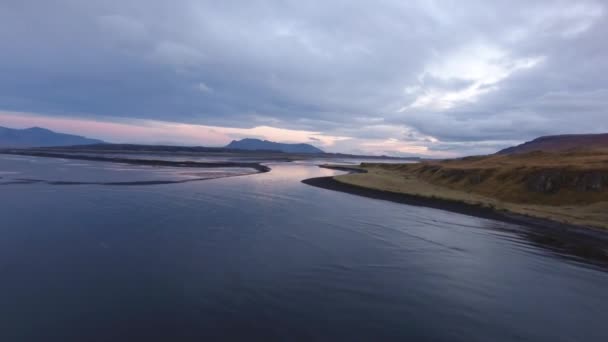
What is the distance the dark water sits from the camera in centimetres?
1123

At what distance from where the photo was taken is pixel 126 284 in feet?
45.8

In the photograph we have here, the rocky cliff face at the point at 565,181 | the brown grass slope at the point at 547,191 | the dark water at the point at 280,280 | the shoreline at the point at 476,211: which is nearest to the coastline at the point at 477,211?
the shoreline at the point at 476,211

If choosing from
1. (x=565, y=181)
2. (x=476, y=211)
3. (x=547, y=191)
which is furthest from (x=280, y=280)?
(x=565, y=181)

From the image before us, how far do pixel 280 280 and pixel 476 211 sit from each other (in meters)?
27.8

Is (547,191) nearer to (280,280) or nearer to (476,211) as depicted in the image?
(476,211)

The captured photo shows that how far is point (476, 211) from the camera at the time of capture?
111 feet

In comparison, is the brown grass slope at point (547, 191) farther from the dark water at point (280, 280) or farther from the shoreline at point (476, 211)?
the dark water at point (280, 280)

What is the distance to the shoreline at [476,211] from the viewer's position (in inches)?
980

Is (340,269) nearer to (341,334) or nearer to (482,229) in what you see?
(341,334)

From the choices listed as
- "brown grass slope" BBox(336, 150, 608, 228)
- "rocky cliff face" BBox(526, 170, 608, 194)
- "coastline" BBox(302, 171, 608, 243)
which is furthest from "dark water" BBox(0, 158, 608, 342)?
"rocky cliff face" BBox(526, 170, 608, 194)

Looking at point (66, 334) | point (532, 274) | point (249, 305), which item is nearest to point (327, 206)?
point (532, 274)

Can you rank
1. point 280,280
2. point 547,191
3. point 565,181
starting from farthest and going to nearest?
1. point 547,191
2. point 565,181
3. point 280,280

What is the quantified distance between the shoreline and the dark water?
289 centimetres

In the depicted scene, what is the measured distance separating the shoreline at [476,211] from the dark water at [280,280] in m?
2.89
